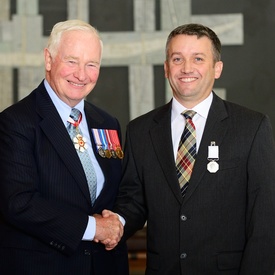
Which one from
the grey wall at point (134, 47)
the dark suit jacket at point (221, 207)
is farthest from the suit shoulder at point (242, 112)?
the grey wall at point (134, 47)

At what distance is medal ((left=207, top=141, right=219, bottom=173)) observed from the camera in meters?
2.77

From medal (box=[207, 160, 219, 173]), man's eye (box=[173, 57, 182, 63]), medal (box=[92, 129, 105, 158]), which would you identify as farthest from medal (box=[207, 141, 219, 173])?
medal (box=[92, 129, 105, 158])

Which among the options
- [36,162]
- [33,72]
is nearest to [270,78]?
[33,72]

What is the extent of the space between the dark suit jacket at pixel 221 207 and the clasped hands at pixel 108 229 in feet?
0.46

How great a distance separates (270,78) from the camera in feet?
16.4

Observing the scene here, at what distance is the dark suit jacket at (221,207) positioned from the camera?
106 inches

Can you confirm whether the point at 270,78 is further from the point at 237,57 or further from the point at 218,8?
the point at 218,8

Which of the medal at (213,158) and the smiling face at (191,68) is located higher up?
the smiling face at (191,68)

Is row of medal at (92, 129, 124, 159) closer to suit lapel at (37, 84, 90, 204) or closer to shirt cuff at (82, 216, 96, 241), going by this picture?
suit lapel at (37, 84, 90, 204)

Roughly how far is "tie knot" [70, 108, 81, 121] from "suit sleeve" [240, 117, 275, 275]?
77 centimetres

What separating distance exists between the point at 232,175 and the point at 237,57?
239 cm

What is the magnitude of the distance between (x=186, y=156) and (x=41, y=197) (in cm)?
62

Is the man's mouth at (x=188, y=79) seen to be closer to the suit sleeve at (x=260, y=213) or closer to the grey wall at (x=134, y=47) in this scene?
the suit sleeve at (x=260, y=213)

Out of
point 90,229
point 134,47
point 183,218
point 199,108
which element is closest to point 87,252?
point 90,229
